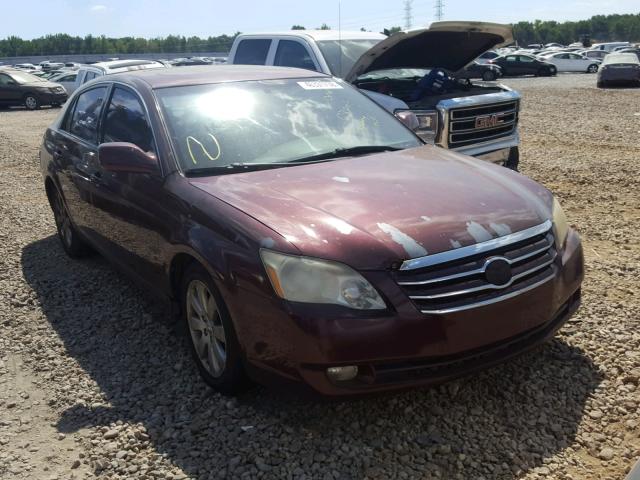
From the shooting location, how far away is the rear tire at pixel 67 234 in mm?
5816

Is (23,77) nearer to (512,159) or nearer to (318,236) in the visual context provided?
(512,159)

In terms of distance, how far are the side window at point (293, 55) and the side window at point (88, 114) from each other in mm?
3559

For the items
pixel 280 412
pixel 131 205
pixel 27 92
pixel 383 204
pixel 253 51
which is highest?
pixel 253 51

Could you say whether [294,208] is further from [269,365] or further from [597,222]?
[597,222]

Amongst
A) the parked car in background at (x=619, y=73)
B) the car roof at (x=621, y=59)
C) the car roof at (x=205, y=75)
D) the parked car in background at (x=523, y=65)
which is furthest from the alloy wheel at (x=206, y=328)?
the parked car in background at (x=523, y=65)

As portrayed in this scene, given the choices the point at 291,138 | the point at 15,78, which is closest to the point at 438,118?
the point at 291,138

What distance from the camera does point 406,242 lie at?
2938 mm

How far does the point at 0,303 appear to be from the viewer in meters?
5.09

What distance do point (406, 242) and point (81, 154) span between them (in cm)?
316

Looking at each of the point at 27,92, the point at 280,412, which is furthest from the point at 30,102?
the point at 280,412

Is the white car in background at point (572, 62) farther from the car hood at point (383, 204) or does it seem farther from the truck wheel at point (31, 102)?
the car hood at point (383, 204)

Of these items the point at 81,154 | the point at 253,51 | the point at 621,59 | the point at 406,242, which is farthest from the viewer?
the point at 621,59

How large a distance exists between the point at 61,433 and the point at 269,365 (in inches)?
45.4

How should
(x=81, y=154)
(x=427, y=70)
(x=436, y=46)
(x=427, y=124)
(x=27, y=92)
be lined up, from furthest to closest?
(x=27, y=92)
(x=427, y=70)
(x=436, y=46)
(x=427, y=124)
(x=81, y=154)
